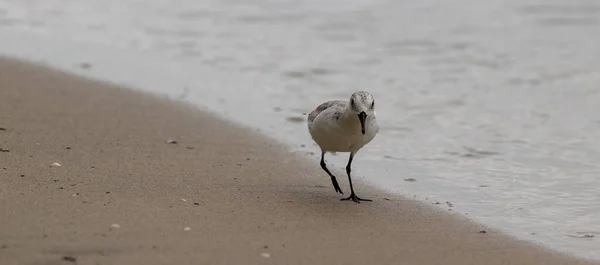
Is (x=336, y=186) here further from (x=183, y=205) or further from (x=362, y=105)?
(x=183, y=205)

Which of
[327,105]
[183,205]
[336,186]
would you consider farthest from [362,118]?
[183,205]

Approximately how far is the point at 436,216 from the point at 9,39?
649cm

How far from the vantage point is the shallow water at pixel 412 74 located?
7.00 m

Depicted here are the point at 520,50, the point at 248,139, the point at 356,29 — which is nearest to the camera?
the point at 248,139

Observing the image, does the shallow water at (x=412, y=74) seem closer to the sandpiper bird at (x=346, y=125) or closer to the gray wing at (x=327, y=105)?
the sandpiper bird at (x=346, y=125)

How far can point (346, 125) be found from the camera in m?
6.13

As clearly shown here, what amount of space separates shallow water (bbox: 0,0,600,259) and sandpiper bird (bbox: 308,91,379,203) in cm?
61

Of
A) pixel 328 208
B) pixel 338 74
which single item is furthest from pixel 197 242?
pixel 338 74

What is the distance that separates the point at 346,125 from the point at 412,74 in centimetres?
445

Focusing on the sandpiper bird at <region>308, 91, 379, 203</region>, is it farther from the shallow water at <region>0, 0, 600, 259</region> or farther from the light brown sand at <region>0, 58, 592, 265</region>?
the shallow water at <region>0, 0, 600, 259</region>

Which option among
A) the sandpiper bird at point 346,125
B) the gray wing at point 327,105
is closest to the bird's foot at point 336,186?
the sandpiper bird at point 346,125

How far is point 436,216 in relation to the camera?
6.03 meters

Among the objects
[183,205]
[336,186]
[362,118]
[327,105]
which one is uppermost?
[362,118]

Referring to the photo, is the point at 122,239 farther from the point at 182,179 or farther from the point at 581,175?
the point at 581,175
